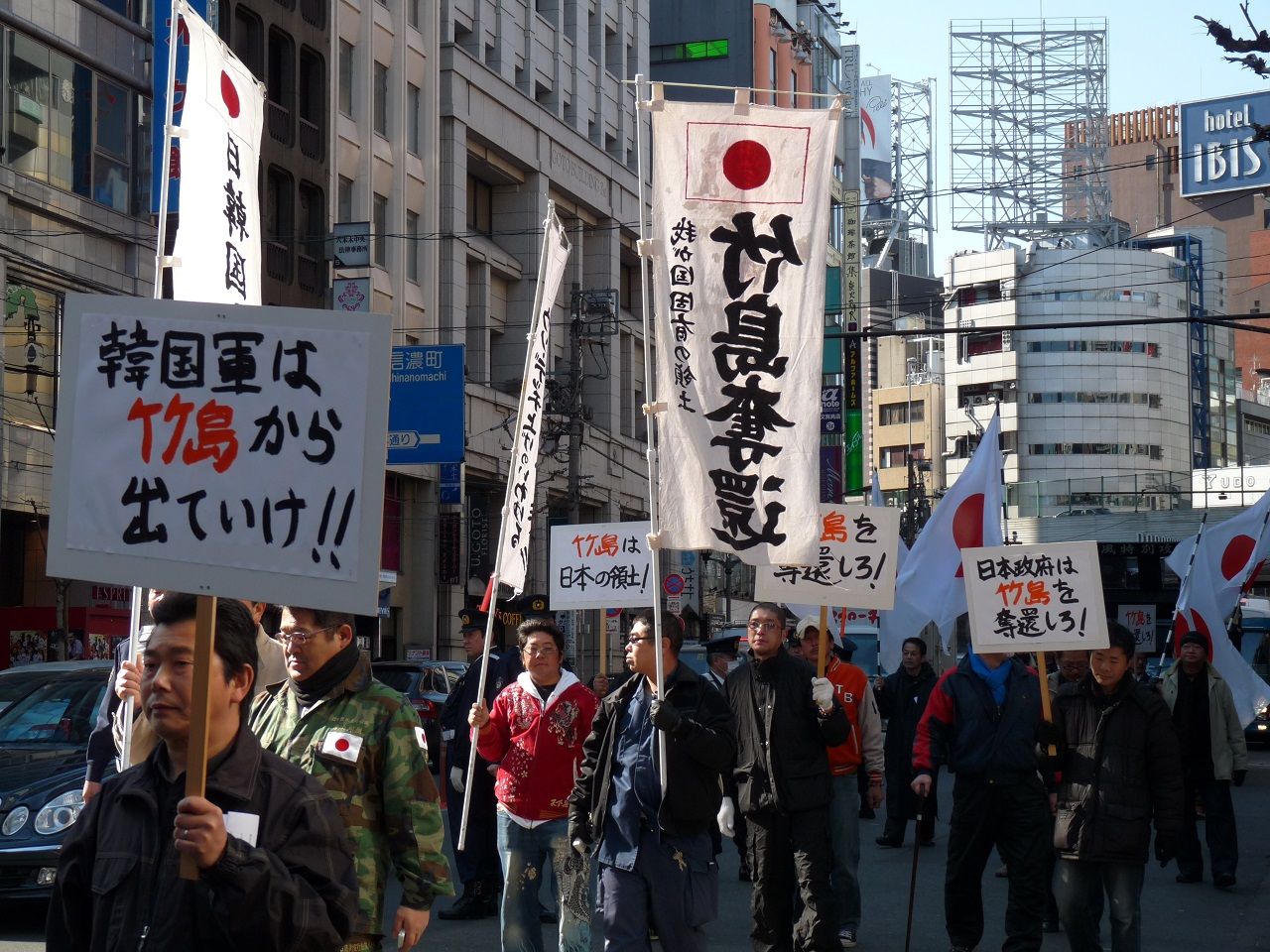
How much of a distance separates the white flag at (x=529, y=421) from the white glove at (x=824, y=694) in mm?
1936

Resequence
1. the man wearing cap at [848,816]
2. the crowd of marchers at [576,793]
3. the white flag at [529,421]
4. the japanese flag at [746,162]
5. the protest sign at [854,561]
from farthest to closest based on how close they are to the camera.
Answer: the protest sign at [854,561] → the man wearing cap at [848,816] → the white flag at [529,421] → the japanese flag at [746,162] → the crowd of marchers at [576,793]

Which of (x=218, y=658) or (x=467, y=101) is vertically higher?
(x=467, y=101)

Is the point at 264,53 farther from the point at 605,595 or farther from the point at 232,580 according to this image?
the point at 232,580

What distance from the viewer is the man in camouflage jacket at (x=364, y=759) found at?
528cm

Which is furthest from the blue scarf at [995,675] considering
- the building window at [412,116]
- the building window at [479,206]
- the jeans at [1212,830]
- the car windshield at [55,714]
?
the building window at [479,206]

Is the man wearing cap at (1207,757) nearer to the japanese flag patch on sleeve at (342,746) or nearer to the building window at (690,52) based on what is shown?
the japanese flag patch on sleeve at (342,746)

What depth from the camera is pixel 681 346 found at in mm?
8523

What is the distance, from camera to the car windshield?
37.6 feet

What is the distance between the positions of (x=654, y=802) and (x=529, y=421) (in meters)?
3.37

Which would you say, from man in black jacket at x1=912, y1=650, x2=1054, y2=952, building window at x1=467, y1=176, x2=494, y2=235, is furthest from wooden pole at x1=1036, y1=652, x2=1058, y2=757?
building window at x1=467, y1=176, x2=494, y2=235

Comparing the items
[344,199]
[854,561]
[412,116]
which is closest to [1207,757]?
[854,561]

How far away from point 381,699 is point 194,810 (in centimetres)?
193

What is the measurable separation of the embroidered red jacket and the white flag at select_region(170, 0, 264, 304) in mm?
2385

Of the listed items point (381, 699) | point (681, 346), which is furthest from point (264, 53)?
point (381, 699)
